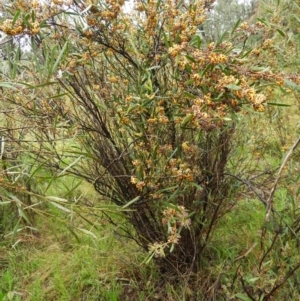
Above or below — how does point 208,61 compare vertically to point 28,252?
above

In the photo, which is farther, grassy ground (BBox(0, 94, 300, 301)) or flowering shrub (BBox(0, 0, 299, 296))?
grassy ground (BBox(0, 94, 300, 301))

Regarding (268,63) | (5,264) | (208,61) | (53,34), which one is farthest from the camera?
(5,264)

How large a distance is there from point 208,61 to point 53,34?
0.76 metres

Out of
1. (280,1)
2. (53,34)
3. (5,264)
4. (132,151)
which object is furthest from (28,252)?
(280,1)

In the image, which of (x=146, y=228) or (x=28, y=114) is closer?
(x=28, y=114)

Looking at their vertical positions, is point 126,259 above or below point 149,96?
below

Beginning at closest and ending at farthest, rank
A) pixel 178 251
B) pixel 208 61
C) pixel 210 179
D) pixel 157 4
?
1. pixel 208 61
2. pixel 157 4
3. pixel 210 179
4. pixel 178 251

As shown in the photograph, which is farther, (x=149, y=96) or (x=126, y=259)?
(x=126, y=259)

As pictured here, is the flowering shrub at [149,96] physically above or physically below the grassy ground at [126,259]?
above

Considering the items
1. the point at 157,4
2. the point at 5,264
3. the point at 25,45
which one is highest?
the point at 157,4

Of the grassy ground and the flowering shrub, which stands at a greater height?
the flowering shrub

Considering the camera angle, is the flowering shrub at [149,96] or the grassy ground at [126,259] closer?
the flowering shrub at [149,96]

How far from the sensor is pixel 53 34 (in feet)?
4.84

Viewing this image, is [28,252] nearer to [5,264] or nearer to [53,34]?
[5,264]
